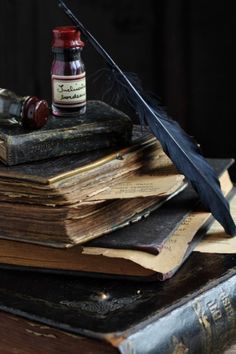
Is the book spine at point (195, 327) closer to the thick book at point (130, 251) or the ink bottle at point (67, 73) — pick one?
the thick book at point (130, 251)

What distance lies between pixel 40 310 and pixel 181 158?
30 centimetres

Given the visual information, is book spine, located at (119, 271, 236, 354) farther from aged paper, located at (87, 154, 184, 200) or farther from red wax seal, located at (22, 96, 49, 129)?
red wax seal, located at (22, 96, 49, 129)

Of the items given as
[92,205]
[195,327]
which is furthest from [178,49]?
[195,327]

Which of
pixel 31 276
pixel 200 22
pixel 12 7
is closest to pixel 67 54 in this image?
pixel 31 276

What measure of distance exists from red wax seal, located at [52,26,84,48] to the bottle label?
0.04m

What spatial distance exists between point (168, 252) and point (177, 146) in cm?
16

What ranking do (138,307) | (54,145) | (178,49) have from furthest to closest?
→ (178,49)
(54,145)
(138,307)

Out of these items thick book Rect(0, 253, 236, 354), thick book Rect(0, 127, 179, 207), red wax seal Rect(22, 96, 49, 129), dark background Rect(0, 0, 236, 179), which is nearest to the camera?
thick book Rect(0, 253, 236, 354)

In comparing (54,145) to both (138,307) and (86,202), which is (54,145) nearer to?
(86,202)

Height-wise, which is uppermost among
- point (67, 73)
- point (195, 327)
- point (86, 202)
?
point (67, 73)

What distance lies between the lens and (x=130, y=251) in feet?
3.11

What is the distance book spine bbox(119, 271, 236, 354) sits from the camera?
841 millimetres

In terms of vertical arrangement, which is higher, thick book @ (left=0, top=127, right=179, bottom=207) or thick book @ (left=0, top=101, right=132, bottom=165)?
thick book @ (left=0, top=101, right=132, bottom=165)

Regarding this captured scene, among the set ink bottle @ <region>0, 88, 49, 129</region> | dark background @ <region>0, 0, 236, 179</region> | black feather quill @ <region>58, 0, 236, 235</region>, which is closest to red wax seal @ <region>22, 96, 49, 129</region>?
ink bottle @ <region>0, 88, 49, 129</region>
